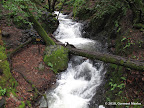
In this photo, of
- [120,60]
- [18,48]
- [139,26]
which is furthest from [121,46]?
[18,48]

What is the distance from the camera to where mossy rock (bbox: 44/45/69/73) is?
7.55 meters

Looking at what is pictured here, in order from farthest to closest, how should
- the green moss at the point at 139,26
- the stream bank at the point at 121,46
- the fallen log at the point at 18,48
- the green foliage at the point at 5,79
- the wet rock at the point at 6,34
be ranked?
1. the wet rock at the point at 6,34
2. the fallen log at the point at 18,48
3. the green moss at the point at 139,26
4. the stream bank at the point at 121,46
5. the green foliage at the point at 5,79

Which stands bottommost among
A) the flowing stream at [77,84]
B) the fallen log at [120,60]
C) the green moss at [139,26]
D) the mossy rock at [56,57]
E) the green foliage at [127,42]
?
the flowing stream at [77,84]

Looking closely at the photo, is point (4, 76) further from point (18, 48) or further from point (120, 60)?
point (120, 60)

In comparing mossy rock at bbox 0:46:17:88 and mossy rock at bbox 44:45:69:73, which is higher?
mossy rock at bbox 0:46:17:88

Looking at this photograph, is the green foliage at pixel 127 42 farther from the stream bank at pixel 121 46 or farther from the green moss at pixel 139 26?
the green moss at pixel 139 26

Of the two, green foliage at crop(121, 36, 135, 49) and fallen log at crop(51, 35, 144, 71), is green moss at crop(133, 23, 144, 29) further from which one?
fallen log at crop(51, 35, 144, 71)

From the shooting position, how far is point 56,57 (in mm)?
7797

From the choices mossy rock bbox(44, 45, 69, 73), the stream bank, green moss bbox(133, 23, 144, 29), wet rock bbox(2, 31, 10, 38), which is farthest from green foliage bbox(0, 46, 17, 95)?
green moss bbox(133, 23, 144, 29)

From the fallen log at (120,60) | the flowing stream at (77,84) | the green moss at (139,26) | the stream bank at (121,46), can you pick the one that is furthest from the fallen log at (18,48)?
the green moss at (139,26)

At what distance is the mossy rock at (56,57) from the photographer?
7551mm

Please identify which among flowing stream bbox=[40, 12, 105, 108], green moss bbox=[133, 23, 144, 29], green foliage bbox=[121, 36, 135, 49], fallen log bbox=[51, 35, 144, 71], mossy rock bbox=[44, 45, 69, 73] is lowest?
flowing stream bbox=[40, 12, 105, 108]

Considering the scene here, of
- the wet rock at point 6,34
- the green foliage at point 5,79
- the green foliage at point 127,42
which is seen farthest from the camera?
the wet rock at point 6,34

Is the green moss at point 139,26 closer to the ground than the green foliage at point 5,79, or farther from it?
farther from it
